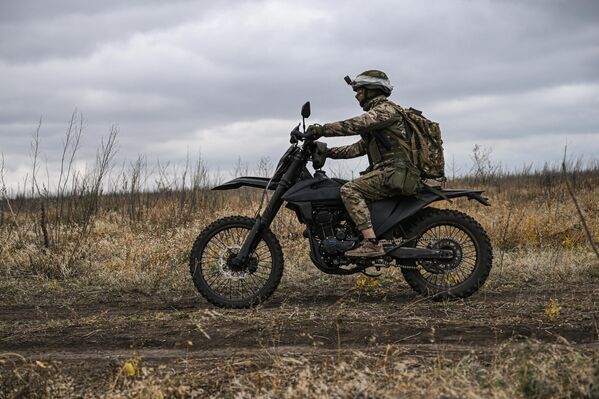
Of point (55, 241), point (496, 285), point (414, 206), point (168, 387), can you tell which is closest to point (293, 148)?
point (414, 206)

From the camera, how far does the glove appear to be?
6.09 m

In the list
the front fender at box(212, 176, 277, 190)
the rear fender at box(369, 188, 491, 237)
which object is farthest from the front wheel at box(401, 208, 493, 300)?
the front fender at box(212, 176, 277, 190)

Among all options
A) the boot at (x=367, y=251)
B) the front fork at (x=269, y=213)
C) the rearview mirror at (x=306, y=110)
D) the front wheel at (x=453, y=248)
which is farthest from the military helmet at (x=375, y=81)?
the boot at (x=367, y=251)

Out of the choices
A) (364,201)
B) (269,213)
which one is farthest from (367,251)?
(269,213)

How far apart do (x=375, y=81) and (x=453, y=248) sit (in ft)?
5.31

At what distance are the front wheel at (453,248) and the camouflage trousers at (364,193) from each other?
16.7 inches

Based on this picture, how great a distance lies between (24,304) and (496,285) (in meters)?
4.78

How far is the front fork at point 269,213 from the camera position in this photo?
626 centimetres

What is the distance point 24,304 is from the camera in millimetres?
7090

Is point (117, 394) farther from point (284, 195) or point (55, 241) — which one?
point (55, 241)

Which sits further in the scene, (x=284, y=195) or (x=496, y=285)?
(x=496, y=285)

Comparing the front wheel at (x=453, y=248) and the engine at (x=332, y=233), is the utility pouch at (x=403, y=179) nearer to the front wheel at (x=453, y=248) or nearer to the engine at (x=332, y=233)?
the front wheel at (x=453, y=248)

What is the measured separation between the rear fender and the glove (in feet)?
2.52

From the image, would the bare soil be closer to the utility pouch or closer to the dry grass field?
the dry grass field
